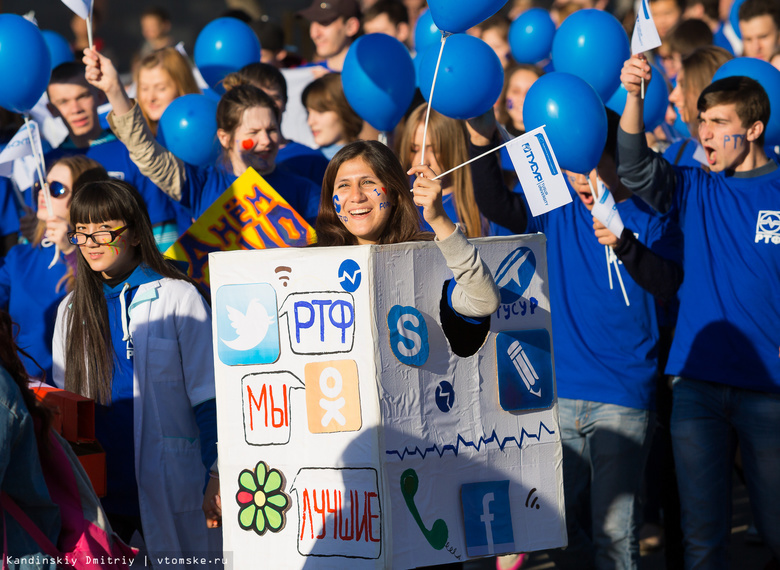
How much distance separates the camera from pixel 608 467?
409 centimetres

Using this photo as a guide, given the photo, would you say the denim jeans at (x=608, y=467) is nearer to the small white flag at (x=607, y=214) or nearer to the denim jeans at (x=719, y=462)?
the denim jeans at (x=719, y=462)

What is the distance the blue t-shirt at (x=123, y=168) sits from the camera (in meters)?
5.29

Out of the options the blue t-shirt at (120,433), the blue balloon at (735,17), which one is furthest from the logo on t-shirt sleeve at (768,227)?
the blue balloon at (735,17)

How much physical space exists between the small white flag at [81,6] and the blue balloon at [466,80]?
175cm

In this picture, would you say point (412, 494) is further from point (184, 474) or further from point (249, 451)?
point (184, 474)

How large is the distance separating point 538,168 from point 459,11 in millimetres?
762

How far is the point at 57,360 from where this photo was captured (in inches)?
139

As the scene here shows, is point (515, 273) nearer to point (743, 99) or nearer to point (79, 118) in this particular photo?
point (743, 99)

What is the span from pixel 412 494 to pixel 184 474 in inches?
35.8

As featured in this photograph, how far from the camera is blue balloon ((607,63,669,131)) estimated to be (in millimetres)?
5402

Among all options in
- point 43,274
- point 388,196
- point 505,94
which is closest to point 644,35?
point 388,196

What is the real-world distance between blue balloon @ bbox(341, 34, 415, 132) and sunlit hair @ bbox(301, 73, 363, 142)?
2.12 ft

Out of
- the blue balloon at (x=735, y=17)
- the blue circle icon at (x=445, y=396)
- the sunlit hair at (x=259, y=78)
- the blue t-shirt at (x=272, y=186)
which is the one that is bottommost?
the blue circle icon at (x=445, y=396)

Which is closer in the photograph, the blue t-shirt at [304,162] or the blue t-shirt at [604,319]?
the blue t-shirt at [604,319]
